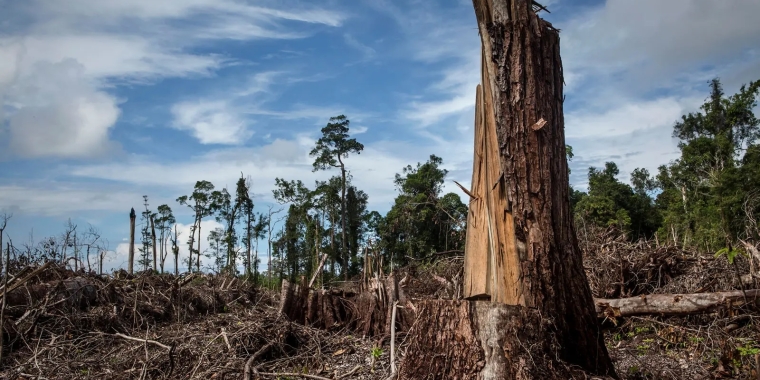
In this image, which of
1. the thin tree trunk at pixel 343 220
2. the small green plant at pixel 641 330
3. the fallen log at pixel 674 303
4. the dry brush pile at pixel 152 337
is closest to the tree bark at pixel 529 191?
the dry brush pile at pixel 152 337

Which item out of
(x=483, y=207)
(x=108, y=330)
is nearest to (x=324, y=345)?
(x=483, y=207)

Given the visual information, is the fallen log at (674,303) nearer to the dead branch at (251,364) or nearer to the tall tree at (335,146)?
the dead branch at (251,364)

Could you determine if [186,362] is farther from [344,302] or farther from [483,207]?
[483,207]

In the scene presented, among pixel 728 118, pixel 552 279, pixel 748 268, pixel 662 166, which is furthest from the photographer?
pixel 662 166

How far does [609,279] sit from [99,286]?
8255 mm

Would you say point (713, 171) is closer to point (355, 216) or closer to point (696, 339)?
point (355, 216)

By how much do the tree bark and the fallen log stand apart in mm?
3008

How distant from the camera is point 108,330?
8.79m

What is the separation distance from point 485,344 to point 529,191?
125cm

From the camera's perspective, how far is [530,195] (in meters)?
4.50

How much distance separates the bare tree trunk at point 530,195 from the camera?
4434 millimetres

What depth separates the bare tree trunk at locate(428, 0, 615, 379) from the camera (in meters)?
4.43

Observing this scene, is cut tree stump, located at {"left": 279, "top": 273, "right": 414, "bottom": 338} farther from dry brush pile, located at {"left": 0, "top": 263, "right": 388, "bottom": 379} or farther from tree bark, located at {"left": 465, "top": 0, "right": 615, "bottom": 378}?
tree bark, located at {"left": 465, "top": 0, "right": 615, "bottom": 378}

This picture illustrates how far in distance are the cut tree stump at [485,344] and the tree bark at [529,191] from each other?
0.20 m
